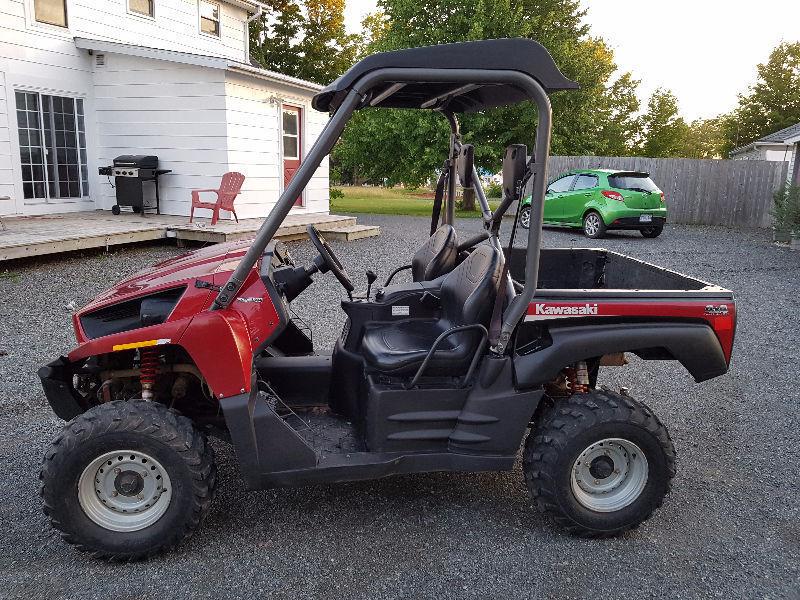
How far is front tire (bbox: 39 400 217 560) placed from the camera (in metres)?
2.96

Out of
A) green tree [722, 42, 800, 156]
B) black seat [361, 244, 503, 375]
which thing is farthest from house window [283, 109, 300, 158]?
green tree [722, 42, 800, 156]

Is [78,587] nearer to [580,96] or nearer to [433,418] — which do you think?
[433,418]

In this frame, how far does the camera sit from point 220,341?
3.00m

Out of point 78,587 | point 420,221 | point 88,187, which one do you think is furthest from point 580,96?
point 78,587

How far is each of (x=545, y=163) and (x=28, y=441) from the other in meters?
3.55

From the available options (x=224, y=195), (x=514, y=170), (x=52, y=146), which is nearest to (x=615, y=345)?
(x=514, y=170)

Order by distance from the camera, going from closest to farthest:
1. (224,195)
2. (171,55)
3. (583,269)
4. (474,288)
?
1. (474,288)
2. (583,269)
3. (224,195)
4. (171,55)

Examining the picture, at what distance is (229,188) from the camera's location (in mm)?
→ 12203

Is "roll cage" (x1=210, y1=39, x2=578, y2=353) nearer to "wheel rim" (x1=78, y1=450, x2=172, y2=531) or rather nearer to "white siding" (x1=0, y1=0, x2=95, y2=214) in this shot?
"wheel rim" (x1=78, y1=450, x2=172, y2=531)

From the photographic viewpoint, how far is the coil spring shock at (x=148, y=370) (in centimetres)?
324

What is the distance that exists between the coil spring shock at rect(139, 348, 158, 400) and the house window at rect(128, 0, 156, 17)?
13.2m

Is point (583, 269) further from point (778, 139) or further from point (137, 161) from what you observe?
point (778, 139)

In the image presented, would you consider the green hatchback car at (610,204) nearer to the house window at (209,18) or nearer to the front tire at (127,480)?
the house window at (209,18)

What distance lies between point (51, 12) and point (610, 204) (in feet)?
39.7
